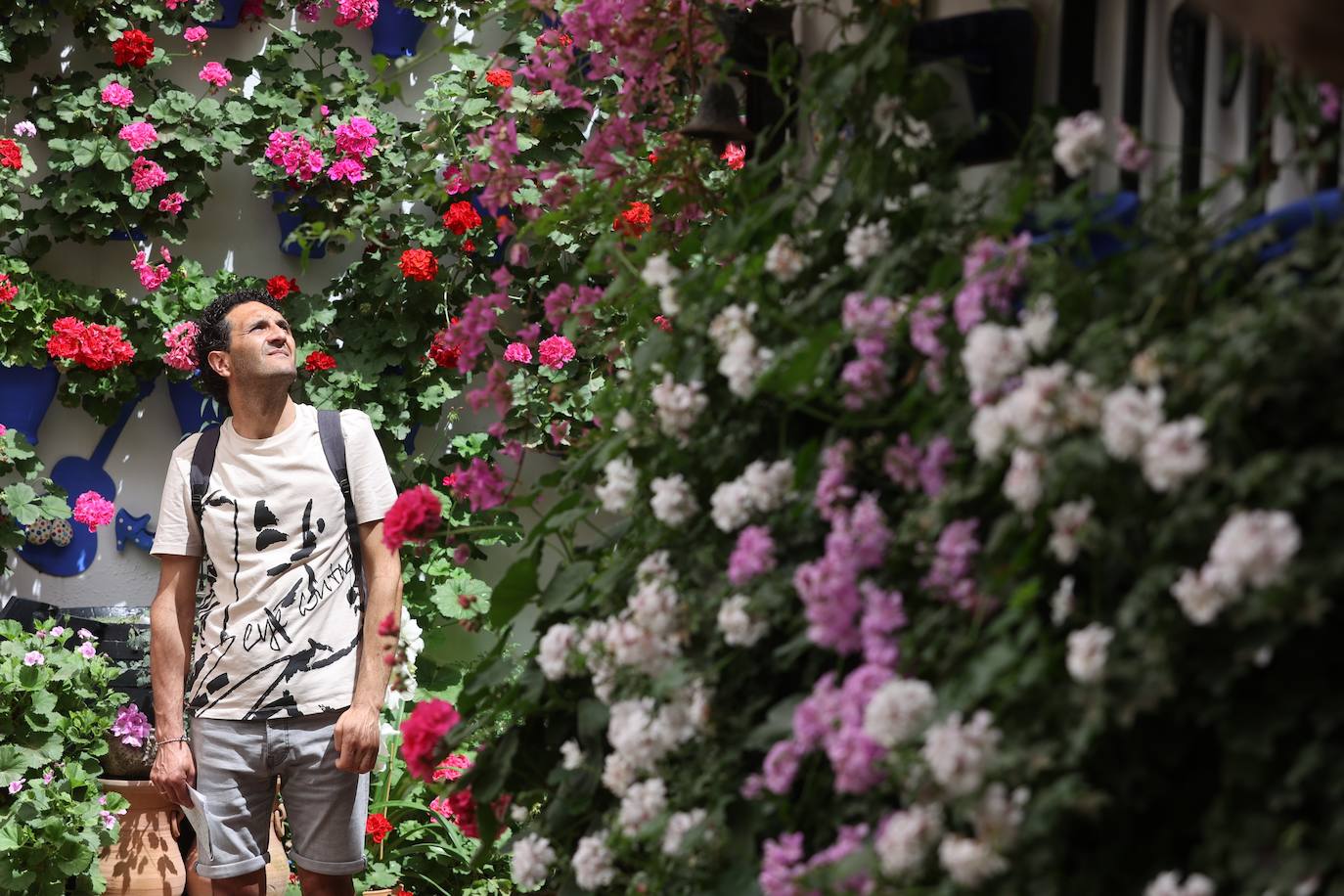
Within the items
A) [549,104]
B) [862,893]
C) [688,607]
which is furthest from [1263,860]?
[549,104]

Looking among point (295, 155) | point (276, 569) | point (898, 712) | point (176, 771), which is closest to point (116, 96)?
point (295, 155)

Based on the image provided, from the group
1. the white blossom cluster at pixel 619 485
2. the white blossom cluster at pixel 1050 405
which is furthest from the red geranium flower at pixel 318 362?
the white blossom cluster at pixel 1050 405

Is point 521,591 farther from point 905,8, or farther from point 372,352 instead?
point 372,352

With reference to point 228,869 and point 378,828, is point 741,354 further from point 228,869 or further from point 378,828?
point 378,828

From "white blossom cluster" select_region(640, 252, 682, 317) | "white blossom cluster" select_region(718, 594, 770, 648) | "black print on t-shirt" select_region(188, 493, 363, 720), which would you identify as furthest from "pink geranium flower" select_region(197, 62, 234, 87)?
"white blossom cluster" select_region(718, 594, 770, 648)

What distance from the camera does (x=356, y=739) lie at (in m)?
2.86

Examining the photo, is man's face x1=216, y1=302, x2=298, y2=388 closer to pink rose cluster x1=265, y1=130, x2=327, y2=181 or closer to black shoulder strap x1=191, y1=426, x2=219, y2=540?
black shoulder strap x1=191, y1=426, x2=219, y2=540

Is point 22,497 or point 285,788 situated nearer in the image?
point 285,788

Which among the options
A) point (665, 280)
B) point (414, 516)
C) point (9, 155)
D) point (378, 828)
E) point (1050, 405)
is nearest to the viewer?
point (1050, 405)

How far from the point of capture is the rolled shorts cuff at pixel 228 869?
2947 millimetres

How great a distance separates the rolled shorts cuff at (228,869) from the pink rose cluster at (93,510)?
1.44 metres

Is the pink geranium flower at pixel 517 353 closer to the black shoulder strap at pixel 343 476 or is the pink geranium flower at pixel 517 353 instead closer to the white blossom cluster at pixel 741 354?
the black shoulder strap at pixel 343 476

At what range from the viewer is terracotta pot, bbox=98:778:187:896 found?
3.66 metres

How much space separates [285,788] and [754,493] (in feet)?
6.65
